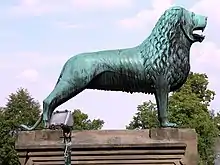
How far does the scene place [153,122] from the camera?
137 feet

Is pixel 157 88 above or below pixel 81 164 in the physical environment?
above

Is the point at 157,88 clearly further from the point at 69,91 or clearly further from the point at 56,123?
the point at 56,123

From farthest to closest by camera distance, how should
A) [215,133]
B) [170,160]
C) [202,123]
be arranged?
[215,133] → [202,123] → [170,160]

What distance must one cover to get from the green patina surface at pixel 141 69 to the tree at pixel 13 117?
34.0 m

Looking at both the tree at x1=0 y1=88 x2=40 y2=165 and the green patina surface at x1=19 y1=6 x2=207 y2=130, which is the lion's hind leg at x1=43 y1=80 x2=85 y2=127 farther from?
the tree at x1=0 y1=88 x2=40 y2=165

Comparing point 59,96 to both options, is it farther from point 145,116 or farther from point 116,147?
point 145,116

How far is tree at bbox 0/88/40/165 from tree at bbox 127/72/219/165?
9.41m

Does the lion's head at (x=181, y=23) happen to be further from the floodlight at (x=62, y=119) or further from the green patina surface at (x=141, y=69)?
the floodlight at (x=62, y=119)

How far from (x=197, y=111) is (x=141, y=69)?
28220 millimetres

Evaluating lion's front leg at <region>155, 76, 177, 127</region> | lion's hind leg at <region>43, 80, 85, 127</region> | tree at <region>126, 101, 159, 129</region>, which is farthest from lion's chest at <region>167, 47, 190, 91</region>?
tree at <region>126, 101, 159, 129</region>

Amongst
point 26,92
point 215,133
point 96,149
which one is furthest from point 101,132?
point 26,92

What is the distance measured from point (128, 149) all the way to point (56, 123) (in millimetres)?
1815

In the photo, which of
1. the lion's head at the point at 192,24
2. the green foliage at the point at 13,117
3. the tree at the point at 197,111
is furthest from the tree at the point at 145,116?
the lion's head at the point at 192,24

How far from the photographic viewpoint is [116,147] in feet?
33.8
